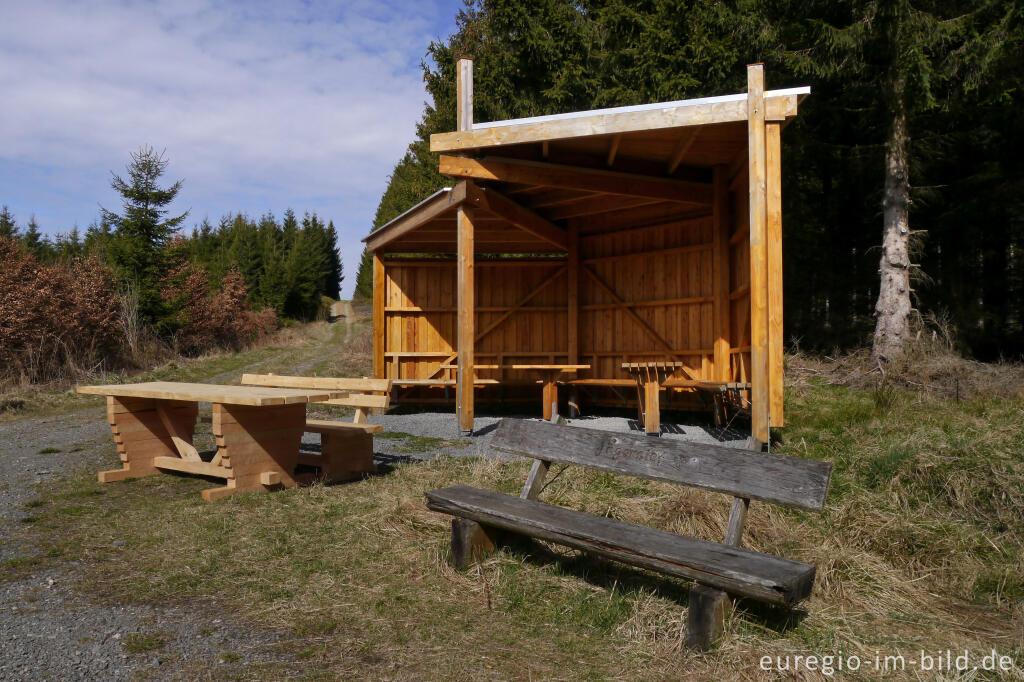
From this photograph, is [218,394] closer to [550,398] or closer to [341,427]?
[341,427]

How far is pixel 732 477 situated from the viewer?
3188 millimetres

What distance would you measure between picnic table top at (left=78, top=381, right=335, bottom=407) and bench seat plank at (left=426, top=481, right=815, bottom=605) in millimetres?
1502

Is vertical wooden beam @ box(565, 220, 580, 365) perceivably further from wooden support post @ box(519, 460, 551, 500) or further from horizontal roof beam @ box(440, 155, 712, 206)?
wooden support post @ box(519, 460, 551, 500)

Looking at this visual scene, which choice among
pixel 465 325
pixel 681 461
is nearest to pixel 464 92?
pixel 465 325

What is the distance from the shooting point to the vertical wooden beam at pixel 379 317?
1151 cm

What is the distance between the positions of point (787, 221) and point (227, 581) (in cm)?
1551

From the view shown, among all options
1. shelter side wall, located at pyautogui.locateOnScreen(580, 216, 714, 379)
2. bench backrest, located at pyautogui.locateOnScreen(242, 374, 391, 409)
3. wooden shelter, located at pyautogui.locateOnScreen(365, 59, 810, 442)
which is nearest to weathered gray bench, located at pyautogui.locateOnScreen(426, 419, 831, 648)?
bench backrest, located at pyautogui.locateOnScreen(242, 374, 391, 409)

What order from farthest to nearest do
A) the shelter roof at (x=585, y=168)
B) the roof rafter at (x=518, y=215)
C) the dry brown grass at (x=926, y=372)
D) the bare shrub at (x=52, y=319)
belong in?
1. the bare shrub at (x=52, y=319)
2. the dry brown grass at (x=926, y=372)
3. the roof rafter at (x=518, y=215)
4. the shelter roof at (x=585, y=168)

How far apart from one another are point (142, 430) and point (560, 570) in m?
4.52

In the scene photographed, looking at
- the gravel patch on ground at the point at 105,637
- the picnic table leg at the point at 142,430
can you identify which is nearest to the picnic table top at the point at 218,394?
the picnic table leg at the point at 142,430

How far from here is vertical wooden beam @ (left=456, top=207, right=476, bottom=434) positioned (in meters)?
8.65

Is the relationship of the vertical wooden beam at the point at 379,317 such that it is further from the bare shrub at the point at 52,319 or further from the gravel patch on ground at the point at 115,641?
the gravel patch on ground at the point at 115,641

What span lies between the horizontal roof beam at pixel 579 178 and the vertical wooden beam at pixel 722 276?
0.23 meters


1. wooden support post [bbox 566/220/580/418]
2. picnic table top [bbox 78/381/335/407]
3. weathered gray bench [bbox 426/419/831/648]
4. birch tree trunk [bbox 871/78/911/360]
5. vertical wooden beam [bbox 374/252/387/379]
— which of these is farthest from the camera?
wooden support post [bbox 566/220/580/418]
